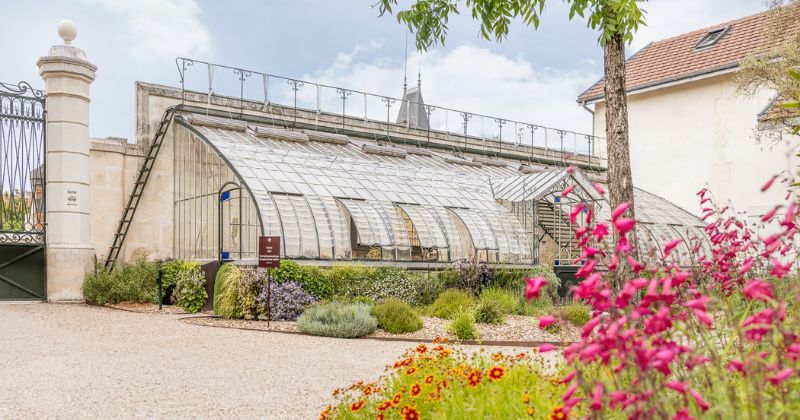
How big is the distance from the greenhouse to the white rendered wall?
11.6 ft

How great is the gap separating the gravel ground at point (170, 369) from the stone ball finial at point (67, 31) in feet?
26.3

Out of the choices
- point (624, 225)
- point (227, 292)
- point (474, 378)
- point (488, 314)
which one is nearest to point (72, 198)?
point (227, 292)

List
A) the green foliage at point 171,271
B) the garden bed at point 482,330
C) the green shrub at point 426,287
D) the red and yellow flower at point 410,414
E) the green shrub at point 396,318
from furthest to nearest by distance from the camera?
the green foliage at point 171,271 < the green shrub at point 426,287 < the green shrub at point 396,318 < the garden bed at point 482,330 < the red and yellow flower at point 410,414

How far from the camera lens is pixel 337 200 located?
15.7 m

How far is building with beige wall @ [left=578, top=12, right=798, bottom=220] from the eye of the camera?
73.6 ft

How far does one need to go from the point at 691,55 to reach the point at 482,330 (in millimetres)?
18392

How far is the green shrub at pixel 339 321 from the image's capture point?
1063cm

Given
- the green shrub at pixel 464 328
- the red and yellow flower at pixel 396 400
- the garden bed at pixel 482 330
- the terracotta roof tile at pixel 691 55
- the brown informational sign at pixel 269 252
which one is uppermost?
Answer: the terracotta roof tile at pixel 691 55

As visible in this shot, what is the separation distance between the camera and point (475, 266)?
15094 mm

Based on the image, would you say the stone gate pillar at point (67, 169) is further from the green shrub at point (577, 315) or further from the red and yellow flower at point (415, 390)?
the red and yellow flower at point (415, 390)

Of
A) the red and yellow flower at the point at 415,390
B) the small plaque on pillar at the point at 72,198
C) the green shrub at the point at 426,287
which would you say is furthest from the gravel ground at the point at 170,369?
the small plaque on pillar at the point at 72,198

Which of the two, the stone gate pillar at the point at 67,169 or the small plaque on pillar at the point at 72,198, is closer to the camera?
the stone gate pillar at the point at 67,169

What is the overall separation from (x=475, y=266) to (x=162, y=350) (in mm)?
7874

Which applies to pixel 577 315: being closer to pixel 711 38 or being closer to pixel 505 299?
pixel 505 299
